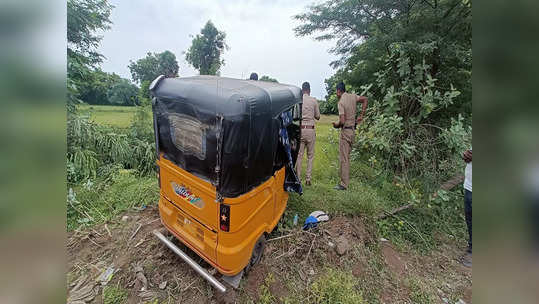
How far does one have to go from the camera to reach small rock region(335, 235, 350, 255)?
269 cm

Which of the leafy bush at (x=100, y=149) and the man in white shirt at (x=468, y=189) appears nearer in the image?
the man in white shirt at (x=468, y=189)

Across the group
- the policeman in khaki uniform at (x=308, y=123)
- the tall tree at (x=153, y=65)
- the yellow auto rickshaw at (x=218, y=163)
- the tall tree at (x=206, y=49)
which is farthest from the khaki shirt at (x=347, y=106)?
the tall tree at (x=153, y=65)

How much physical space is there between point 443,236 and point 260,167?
3.54 m

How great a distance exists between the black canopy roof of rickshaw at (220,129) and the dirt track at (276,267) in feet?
3.86

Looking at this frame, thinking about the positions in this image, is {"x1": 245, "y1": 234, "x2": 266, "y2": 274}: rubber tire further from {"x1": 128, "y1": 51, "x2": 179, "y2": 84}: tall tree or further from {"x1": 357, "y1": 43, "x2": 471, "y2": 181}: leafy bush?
{"x1": 128, "y1": 51, "x2": 179, "y2": 84}: tall tree

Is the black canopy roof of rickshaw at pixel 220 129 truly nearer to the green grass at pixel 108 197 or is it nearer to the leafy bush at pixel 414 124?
the green grass at pixel 108 197

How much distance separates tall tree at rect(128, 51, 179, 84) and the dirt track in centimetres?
3692

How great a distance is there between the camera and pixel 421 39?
4.25 m

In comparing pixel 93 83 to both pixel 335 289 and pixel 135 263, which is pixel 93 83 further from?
pixel 335 289

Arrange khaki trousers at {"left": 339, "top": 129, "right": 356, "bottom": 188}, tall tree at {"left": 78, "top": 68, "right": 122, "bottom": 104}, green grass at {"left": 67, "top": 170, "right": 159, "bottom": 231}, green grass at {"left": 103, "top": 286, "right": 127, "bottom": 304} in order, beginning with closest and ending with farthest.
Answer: green grass at {"left": 103, "top": 286, "right": 127, "bottom": 304}, green grass at {"left": 67, "top": 170, "right": 159, "bottom": 231}, khaki trousers at {"left": 339, "top": 129, "right": 356, "bottom": 188}, tall tree at {"left": 78, "top": 68, "right": 122, "bottom": 104}

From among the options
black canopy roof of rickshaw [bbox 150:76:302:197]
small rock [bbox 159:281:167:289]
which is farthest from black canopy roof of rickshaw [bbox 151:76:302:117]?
small rock [bbox 159:281:167:289]

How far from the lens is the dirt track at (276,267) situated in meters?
2.12

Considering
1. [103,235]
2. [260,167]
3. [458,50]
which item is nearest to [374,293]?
[260,167]
